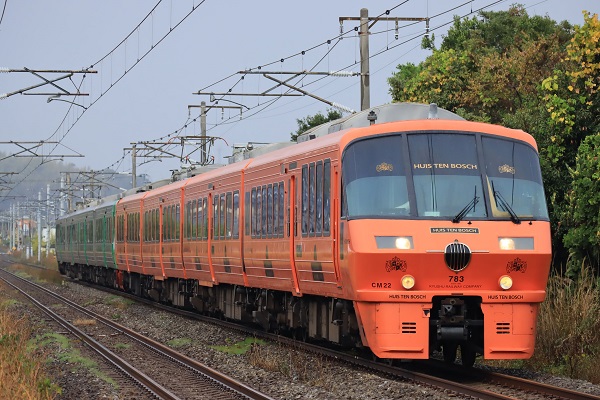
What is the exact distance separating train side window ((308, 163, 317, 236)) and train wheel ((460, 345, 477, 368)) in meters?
2.77

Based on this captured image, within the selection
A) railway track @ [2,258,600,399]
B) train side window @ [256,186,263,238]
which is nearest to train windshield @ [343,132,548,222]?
railway track @ [2,258,600,399]

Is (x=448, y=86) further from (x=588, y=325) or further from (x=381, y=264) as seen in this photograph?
(x=381, y=264)

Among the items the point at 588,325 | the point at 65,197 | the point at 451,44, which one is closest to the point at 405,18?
the point at 588,325

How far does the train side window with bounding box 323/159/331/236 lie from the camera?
14.5 metres

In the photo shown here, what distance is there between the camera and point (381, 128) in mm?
13586

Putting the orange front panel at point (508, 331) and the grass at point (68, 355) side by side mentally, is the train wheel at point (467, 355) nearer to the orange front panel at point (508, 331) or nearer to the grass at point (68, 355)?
the orange front panel at point (508, 331)

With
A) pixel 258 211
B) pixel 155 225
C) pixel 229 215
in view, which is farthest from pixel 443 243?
pixel 155 225

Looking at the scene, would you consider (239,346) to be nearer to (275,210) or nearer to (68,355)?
(275,210)

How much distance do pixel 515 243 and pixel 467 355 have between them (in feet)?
5.57

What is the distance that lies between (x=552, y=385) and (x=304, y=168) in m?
5.26

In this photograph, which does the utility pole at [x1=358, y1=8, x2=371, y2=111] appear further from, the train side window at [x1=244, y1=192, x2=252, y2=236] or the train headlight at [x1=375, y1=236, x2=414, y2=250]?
the train headlight at [x1=375, y1=236, x2=414, y2=250]

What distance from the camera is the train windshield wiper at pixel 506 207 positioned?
13.1 metres

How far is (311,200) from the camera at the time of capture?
50.9ft

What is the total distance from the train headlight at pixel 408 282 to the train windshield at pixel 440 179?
2.39 ft
